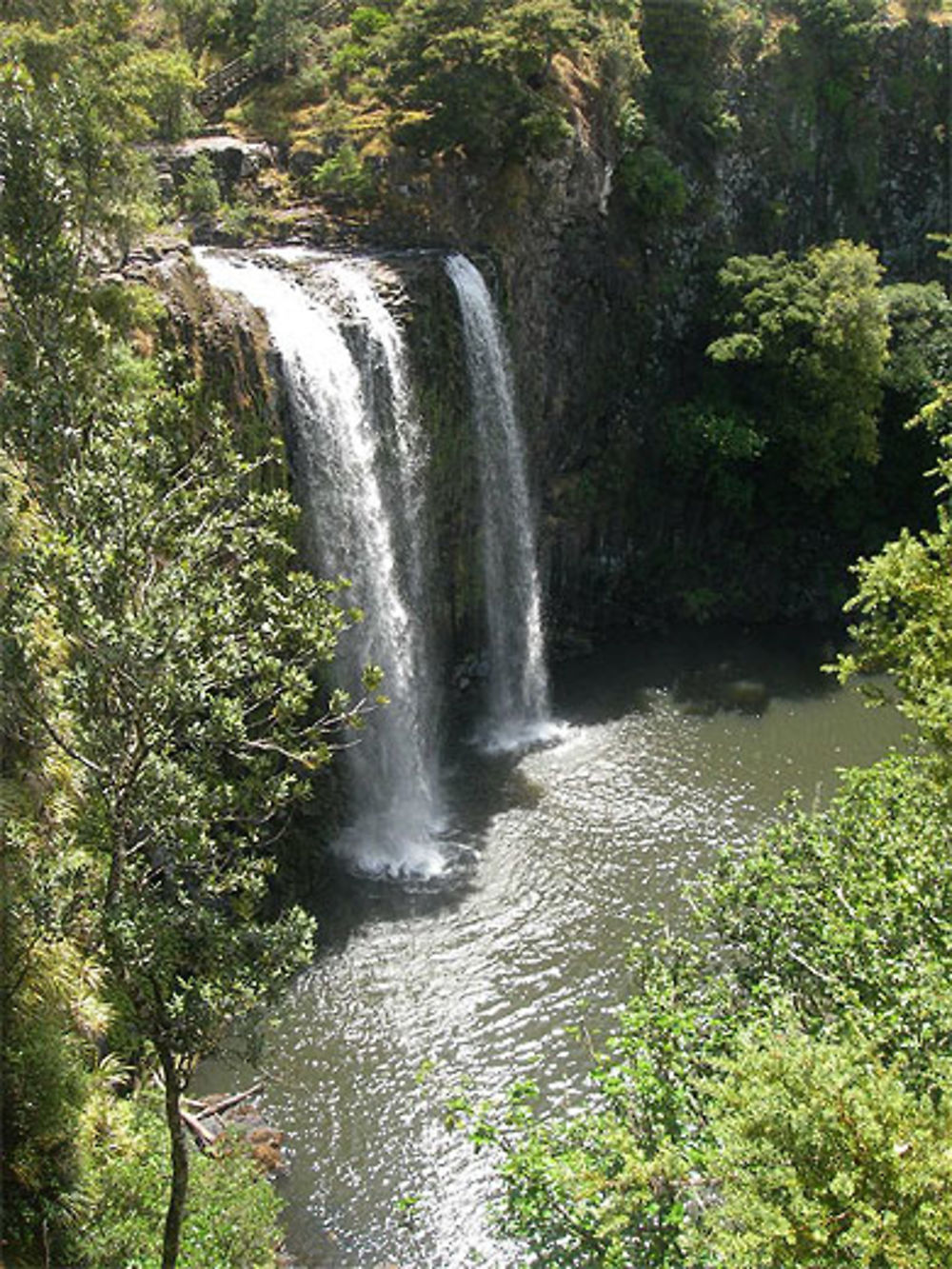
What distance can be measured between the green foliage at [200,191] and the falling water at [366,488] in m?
2.56

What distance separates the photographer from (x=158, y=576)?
7.95 m

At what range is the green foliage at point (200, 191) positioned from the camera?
2106cm

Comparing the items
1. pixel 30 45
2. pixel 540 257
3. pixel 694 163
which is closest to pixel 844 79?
pixel 694 163

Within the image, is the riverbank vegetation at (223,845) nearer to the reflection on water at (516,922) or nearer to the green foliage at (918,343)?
the reflection on water at (516,922)

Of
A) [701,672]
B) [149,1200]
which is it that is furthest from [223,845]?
[701,672]

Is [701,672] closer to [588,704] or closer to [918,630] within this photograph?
[588,704]

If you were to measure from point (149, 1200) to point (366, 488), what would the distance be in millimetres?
12085

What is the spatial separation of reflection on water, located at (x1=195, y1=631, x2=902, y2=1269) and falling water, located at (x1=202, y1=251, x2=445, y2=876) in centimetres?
120

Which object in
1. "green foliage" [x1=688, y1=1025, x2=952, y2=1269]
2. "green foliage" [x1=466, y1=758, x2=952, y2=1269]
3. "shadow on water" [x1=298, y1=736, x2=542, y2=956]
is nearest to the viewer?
"green foliage" [x1=688, y1=1025, x2=952, y2=1269]

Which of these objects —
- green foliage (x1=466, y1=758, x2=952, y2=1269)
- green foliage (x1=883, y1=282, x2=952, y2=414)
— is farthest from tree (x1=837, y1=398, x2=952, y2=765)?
green foliage (x1=883, y1=282, x2=952, y2=414)

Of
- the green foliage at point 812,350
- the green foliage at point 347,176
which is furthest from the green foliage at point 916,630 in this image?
the green foliage at point 347,176

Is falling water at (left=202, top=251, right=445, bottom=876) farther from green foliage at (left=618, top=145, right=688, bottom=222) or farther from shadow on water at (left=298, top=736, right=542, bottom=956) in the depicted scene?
green foliage at (left=618, top=145, right=688, bottom=222)

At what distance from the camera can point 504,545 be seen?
2347cm

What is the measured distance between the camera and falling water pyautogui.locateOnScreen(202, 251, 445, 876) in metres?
18.0
